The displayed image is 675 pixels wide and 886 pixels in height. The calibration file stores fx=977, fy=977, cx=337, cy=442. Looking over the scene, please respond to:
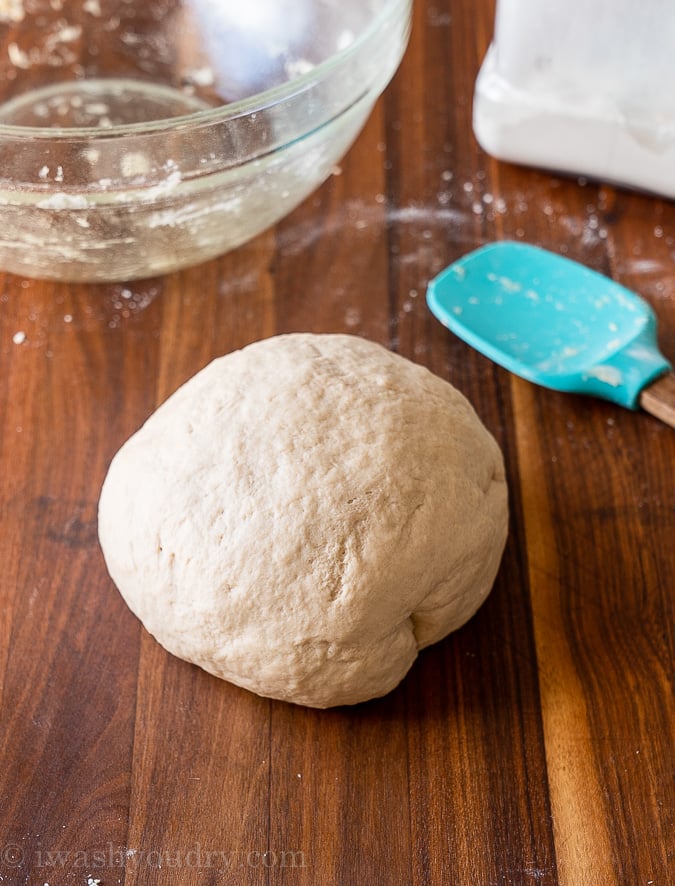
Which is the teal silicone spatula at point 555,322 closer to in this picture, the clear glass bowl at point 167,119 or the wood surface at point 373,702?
the wood surface at point 373,702

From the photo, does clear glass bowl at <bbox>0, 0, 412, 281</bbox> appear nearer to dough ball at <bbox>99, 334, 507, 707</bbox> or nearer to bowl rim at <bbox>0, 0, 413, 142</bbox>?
bowl rim at <bbox>0, 0, 413, 142</bbox>

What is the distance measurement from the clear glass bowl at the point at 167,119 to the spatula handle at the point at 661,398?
41 centimetres

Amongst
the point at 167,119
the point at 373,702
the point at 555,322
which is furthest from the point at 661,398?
the point at 167,119

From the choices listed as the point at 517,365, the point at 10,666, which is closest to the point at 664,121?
the point at 517,365

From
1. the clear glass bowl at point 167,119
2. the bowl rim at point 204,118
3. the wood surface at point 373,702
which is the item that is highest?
the bowl rim at point 204,118

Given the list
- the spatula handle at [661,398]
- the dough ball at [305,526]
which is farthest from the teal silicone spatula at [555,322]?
the dough ball at [305,526]

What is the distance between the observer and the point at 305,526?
0.75 meters

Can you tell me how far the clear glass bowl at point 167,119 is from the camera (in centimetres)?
88

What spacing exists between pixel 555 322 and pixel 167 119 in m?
0.46

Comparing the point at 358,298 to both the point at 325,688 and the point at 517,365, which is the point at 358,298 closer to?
the point at 517,365

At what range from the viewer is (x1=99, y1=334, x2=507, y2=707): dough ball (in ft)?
2.47

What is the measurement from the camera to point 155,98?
128 cm

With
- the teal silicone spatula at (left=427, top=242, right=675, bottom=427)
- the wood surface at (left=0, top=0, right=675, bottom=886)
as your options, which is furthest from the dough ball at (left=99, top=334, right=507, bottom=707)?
the teal silicone spatula at (left=427, top=242, right=675, bottom=427)

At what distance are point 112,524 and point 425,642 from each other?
28 cm
